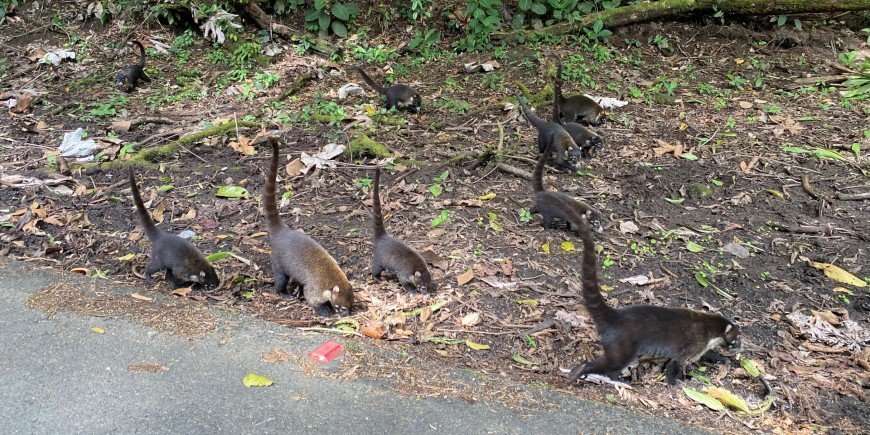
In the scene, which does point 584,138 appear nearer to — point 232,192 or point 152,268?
point 232,192

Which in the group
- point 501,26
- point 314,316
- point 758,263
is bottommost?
point 314,316

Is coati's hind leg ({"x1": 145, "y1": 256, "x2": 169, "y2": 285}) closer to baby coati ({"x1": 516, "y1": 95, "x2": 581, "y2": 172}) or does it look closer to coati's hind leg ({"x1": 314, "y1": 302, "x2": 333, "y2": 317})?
coati's hind leg ({"x1": 314, "y1": 302, "x2": 333, "y2": 317})

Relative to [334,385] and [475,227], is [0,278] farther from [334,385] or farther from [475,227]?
[475,227]

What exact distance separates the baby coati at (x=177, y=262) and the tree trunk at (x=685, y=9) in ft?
20.8

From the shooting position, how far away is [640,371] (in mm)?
3834

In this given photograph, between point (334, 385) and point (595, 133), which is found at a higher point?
point (595, 133)

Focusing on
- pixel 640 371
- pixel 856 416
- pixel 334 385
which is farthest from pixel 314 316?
pixel 856 416

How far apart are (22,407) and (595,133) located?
566 centimetres

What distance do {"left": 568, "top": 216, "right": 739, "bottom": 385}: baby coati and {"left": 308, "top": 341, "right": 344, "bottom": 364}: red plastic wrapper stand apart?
132 centimetres

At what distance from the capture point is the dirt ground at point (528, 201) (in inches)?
157

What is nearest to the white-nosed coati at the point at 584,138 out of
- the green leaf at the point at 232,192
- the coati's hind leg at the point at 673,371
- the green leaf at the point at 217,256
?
the coati's hind leg at the point at 673,371

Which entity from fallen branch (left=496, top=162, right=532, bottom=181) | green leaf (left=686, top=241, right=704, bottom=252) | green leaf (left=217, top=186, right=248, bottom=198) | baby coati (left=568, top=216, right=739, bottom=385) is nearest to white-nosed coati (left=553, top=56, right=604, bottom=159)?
fallen branch (left=496, top=162, right=532, bottom=181)

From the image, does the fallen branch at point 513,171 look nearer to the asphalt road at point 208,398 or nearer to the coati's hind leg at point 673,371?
the coati's hind leg at point 673,371

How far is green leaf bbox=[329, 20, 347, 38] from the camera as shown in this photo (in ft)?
32.0
